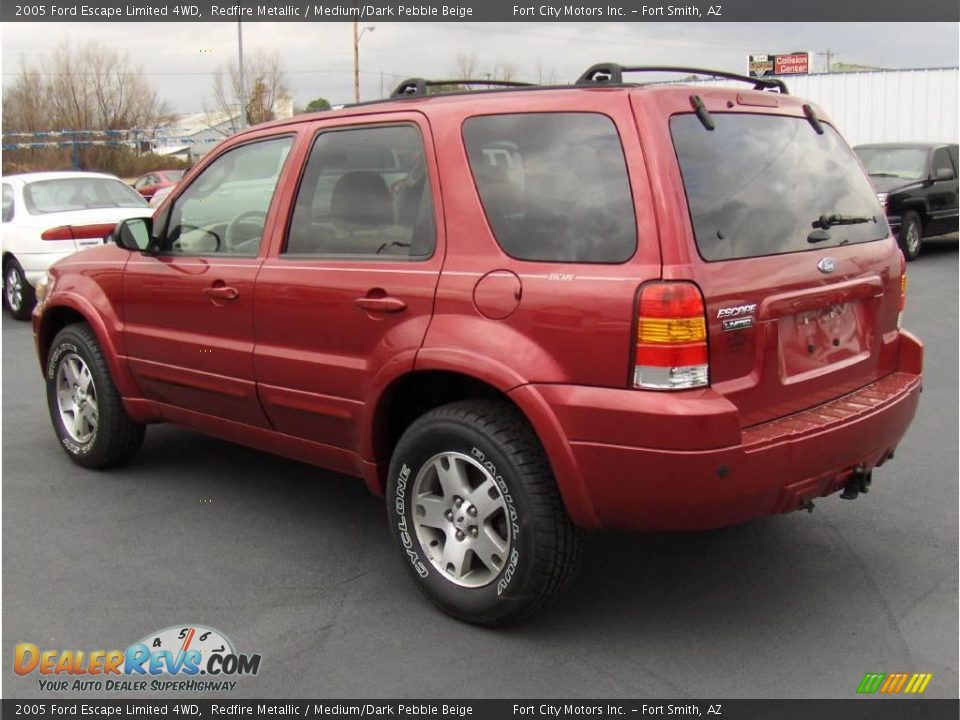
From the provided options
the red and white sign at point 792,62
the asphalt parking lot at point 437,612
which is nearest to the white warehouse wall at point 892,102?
the red and white sign at point 792,62

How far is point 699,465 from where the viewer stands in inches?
123

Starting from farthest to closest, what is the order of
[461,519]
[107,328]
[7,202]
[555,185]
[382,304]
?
[7,202]
[107,328]
[382,304]
[461,519]
[555,185]

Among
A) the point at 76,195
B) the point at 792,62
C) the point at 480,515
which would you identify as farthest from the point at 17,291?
the point at 792,62

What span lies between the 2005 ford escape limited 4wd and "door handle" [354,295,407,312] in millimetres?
10

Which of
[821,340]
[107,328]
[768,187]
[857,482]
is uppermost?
[768,187]

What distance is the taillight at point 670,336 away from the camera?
312 cm

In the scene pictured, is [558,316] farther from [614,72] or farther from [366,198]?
[366,198]

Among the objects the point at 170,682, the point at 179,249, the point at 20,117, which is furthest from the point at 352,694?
the point at 20,117

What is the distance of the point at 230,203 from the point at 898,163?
13.2 m

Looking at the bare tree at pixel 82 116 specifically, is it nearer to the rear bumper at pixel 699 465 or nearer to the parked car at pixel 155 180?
the parked car at pixel 155 180

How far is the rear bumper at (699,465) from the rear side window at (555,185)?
498 millimetres

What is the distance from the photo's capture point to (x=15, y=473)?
5617 mm

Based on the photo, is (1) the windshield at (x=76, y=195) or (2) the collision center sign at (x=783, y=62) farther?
(2) the collision center sign at (x=783, y=62)

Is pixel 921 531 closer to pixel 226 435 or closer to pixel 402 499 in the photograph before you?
pixel 402 499
